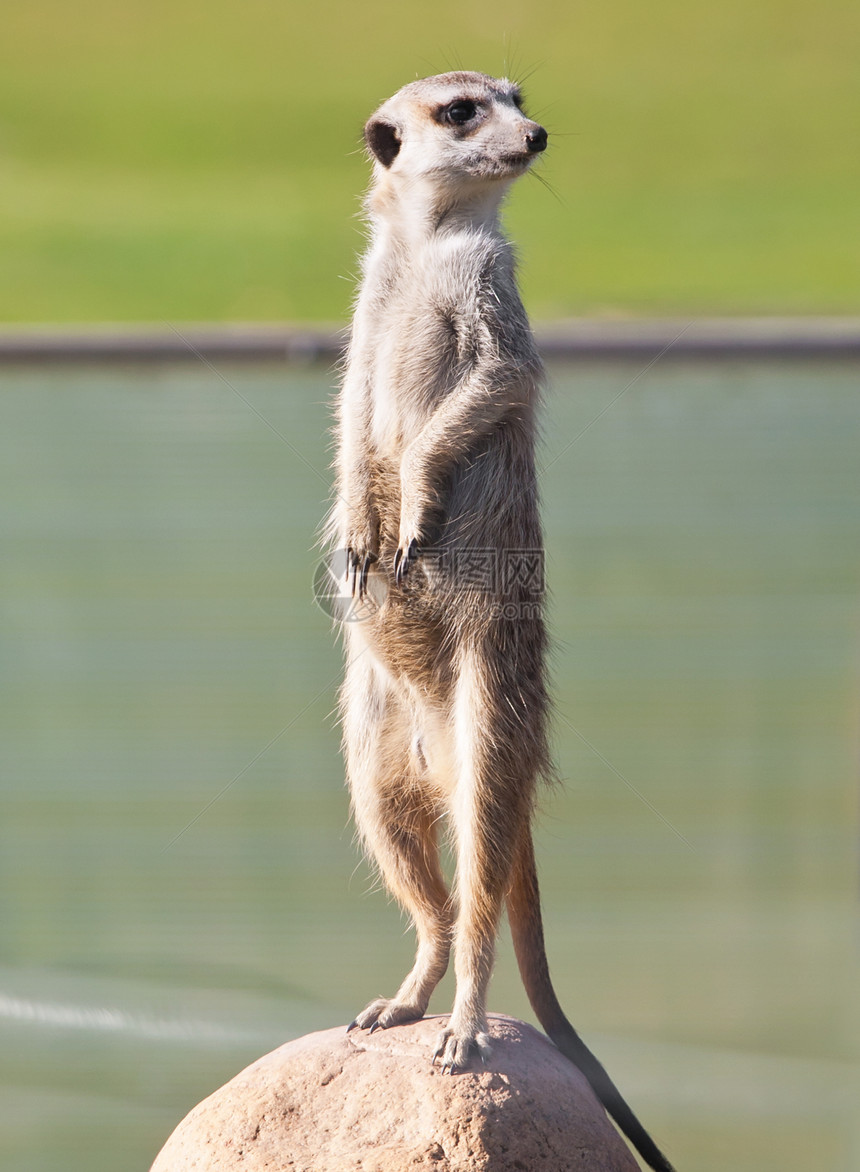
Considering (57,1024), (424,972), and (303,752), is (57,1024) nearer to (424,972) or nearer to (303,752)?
(303,752)

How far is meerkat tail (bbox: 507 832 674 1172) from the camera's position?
9.57 ft

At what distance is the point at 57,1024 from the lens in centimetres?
561

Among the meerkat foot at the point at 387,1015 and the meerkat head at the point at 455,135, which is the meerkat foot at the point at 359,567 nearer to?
the meerkat head at the point at 455,135

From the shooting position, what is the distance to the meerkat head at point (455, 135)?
2.55 metres

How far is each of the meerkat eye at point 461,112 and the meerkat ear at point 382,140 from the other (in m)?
0.16

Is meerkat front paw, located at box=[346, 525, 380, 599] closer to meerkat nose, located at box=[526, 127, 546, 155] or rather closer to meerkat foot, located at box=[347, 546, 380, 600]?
meerkat foot, located at box=[347, 546, 380, 600]

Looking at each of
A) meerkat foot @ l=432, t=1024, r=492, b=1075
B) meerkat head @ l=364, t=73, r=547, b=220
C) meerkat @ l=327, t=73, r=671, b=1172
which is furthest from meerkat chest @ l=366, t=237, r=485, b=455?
meerkat foot @ l=432, t=1024, r=492, b=1075

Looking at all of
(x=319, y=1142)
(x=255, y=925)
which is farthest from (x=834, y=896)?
(x=319, y=1142)

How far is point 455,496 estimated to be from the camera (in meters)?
2.68

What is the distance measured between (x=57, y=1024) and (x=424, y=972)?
3.37 meters

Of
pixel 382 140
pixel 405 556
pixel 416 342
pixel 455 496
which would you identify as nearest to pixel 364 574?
pixel 405 556

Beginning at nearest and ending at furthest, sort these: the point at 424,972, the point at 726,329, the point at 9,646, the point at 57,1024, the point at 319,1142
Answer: the point at 319,1142
the point at 424,972
the point at 57,1024
the point at 9,646
the point at 726,329

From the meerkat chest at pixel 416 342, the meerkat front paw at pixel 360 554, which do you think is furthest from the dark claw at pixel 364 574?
the meerkat chest at pixel 416 342

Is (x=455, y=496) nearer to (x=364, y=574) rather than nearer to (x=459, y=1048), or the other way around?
(x=364, y=574)
